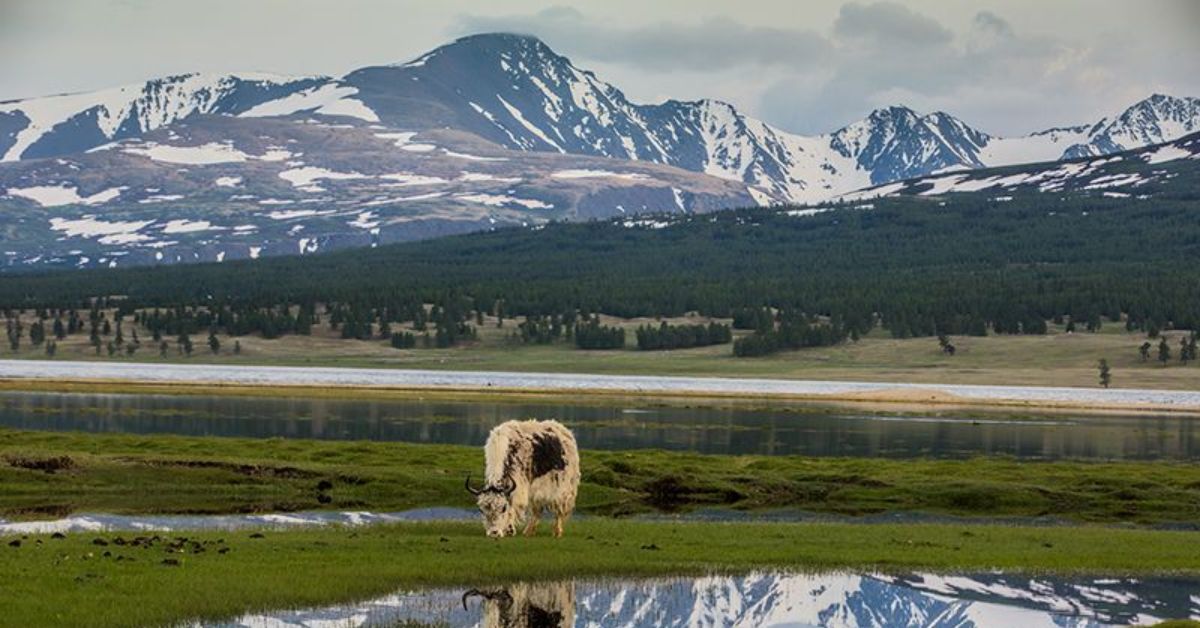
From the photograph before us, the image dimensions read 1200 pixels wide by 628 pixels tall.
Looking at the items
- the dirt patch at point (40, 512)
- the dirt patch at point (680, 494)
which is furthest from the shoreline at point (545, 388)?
the dirt patch at point (40, 512)

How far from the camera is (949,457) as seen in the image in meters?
79.6

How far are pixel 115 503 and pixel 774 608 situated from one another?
2262 centimetres

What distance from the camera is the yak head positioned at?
130ft

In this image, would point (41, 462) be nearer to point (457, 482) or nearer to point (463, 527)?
point (457, 482)

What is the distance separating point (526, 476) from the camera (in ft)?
133

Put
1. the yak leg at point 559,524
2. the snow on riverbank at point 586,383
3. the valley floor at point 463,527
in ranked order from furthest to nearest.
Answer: the snow on riverbank at point 586,383, the yak leg at point 559,524, the valley floor at point 463,527

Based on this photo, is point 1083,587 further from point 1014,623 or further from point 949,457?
point 949,457

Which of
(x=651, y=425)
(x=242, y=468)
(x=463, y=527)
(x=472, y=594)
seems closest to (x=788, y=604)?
(x=472, y=594)

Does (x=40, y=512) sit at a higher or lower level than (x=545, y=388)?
higher

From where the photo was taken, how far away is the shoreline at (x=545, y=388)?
455 feet

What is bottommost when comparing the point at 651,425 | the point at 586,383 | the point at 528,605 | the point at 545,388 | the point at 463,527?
the point at 586,383

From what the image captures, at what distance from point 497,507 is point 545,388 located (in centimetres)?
10936

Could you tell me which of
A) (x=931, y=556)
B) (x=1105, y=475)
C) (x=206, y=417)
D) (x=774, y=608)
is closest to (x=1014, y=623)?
(x=774, y=608)

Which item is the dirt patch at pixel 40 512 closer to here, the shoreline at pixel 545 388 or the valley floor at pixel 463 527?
the valley floor at pixel 463 527
